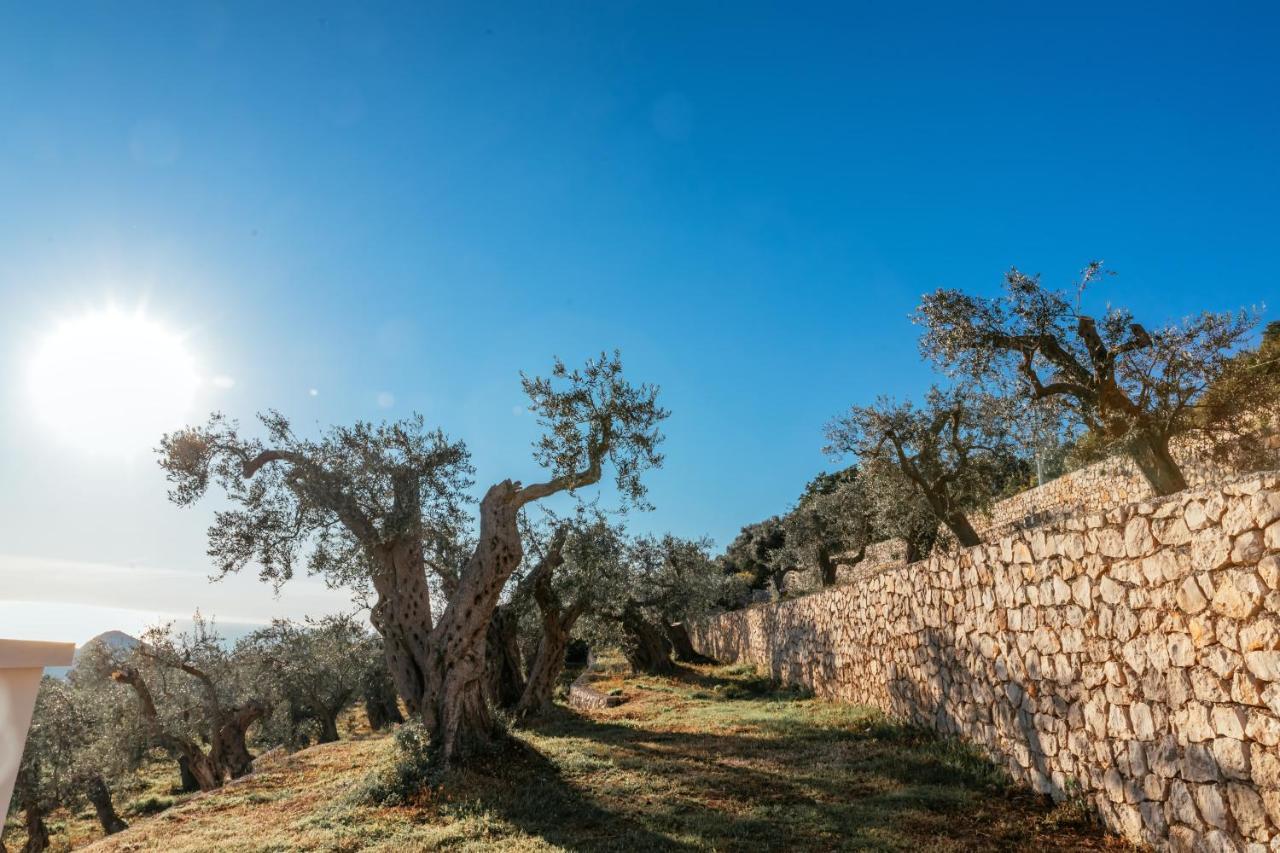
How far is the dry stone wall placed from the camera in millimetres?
4848

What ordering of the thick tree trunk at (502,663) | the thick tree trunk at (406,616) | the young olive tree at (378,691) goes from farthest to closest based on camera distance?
the young olive tree at (378,691) → the thick tree trunk at (502,663) → the thick tree trunk at (406,616)

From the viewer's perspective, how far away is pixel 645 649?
28562 mm

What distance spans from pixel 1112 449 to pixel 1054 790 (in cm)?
1105

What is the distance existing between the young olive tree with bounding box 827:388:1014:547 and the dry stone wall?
11.1 meters

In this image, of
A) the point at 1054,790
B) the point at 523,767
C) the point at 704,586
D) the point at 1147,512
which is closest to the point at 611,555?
the point at 523,767

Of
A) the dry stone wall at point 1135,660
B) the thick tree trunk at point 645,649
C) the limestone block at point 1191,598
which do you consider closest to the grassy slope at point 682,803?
the dry stone wall at point 1135,660

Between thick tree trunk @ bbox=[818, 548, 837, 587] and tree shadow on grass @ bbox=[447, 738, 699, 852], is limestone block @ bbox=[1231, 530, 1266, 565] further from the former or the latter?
thick tree trunk @ bbox=[818, 548, 837, 587]

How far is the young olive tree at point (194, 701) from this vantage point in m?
20.8

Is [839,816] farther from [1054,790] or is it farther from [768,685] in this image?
[768,685]

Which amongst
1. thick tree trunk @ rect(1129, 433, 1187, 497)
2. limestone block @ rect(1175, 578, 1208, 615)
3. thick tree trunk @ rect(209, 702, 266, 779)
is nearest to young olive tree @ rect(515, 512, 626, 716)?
thick tree trunk @ rect(209, 702, 266, 779)

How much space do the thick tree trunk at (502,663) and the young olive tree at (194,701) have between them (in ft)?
26.3

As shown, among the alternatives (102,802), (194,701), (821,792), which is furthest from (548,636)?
(102,802)

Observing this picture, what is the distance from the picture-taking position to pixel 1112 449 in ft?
52.1

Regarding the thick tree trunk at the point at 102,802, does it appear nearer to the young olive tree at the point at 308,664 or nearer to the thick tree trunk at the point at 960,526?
the young olive tree at the point at 308,664
